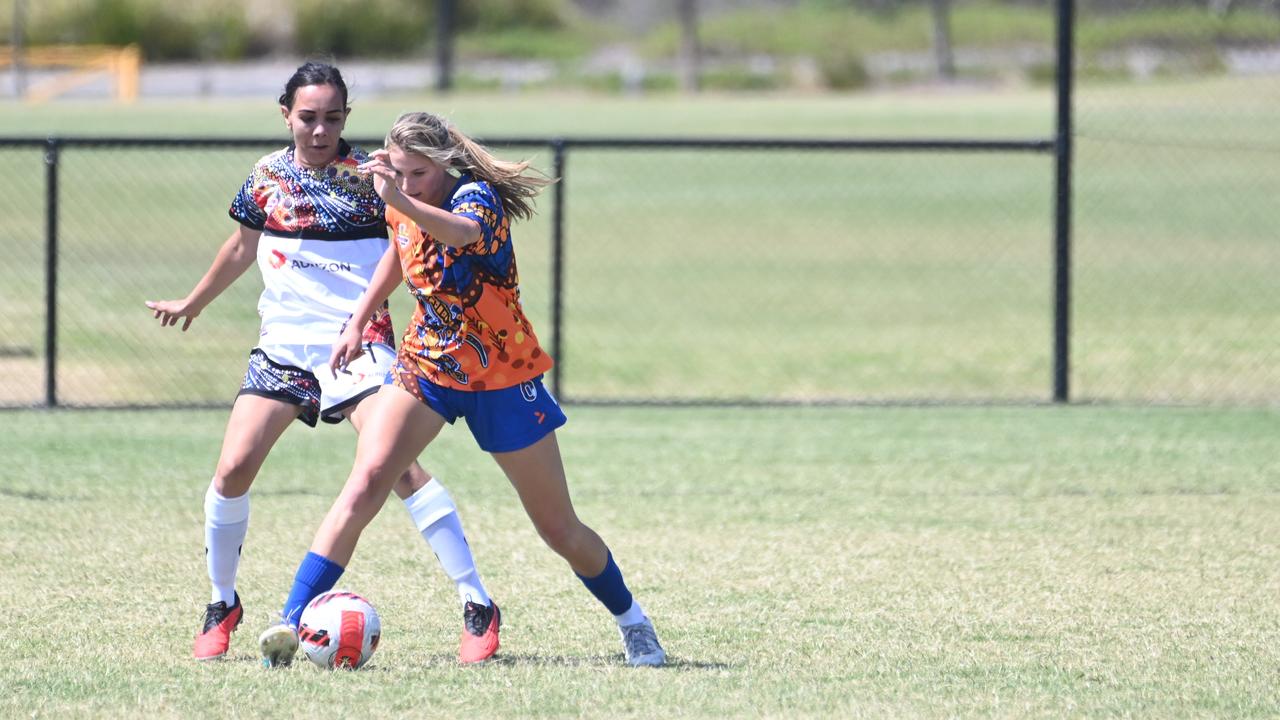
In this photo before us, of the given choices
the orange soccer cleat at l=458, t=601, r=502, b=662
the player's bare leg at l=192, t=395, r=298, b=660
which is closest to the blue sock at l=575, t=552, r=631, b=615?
the orange soccer cleat at l=458, t=601, r=502, b=662

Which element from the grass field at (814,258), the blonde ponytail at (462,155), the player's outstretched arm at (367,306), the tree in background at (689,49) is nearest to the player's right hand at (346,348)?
the player's outstretched arm at (367,306)

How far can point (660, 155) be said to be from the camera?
1248 inches

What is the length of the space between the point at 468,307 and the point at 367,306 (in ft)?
1.19

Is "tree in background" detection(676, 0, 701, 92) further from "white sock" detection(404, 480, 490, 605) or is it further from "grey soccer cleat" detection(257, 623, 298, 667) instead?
"grey soccer cleat" detection(257, 623, 298, 667)

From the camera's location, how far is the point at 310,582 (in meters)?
5.01

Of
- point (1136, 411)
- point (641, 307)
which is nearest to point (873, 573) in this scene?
point (1136, 411)

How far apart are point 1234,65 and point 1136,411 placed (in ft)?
25.7

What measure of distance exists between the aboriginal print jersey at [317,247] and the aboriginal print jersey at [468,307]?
51 cm

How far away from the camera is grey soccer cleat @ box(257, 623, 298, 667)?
4988mm

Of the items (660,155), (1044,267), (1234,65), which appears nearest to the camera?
(1234,65)

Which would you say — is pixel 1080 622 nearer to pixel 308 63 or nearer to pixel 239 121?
pixel 308 63

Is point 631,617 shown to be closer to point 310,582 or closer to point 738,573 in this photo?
point 310,582

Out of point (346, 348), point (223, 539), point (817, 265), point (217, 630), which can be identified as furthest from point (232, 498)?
point (817, 265)

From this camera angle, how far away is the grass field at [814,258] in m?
14.0
